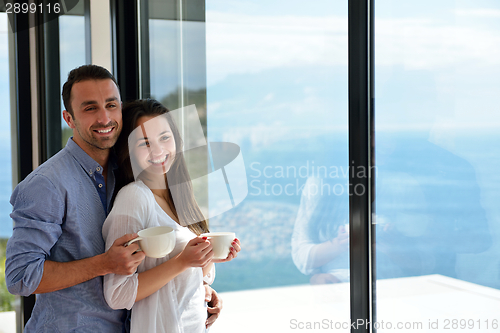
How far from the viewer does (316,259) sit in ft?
4.31

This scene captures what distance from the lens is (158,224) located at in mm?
1104

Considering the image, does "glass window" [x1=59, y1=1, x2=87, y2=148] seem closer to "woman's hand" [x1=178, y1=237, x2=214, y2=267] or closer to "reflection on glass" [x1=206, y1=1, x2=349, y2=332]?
"reflection on glass" [x1=206, y1=1, x2=349, y2=332]

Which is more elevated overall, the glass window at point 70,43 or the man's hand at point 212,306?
the glass window at point 70,43

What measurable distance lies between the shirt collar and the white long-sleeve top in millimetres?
117

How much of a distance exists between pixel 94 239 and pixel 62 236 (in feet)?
0.26

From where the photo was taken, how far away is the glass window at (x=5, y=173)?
179 cm

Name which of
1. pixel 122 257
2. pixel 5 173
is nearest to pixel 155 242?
pixel 122 257

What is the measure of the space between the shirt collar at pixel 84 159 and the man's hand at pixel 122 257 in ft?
0.89

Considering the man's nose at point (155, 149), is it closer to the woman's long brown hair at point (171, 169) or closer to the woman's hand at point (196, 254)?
the woman's long brown hair at point (171, 169)

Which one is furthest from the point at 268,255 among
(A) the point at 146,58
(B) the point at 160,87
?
(A) the point at 146,58

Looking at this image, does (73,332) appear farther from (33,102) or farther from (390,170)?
(33,102)

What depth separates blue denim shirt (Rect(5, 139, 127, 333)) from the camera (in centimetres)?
96
